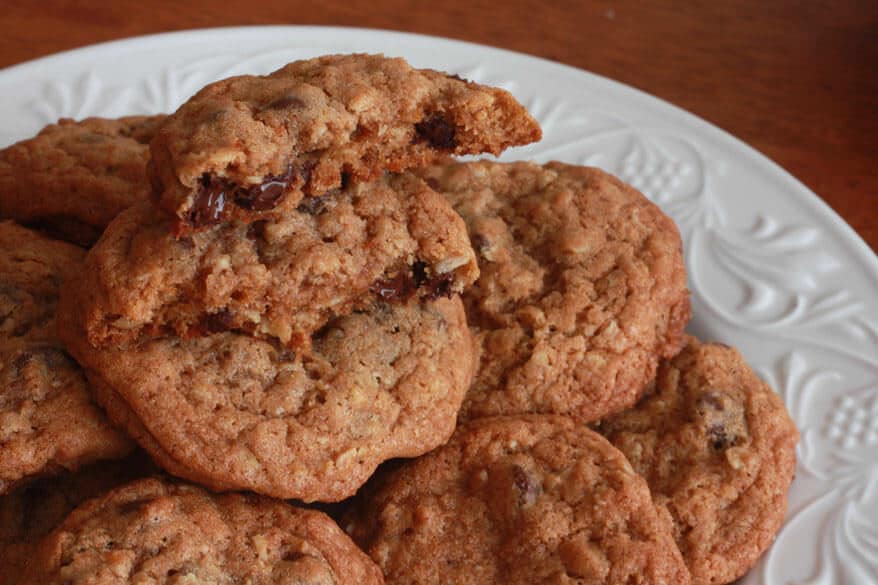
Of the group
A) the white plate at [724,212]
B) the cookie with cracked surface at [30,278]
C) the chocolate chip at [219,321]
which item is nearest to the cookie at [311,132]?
the chocolate chip at [219,321]

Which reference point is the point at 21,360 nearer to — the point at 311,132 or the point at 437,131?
the point at 311,132

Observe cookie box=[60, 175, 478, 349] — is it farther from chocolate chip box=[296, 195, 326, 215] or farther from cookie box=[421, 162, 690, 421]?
cookie box=[421, 162, 690, 421]

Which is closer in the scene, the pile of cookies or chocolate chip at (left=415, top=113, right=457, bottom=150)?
the pile of cookies

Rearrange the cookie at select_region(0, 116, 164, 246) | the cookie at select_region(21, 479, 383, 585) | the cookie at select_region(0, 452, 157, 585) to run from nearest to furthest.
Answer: the cookie at select_region(21, 479, 383, 585) → the cookie at select_region(0, 452, 157, 585) → the cookie at select_region(0, 116, 164, 246)

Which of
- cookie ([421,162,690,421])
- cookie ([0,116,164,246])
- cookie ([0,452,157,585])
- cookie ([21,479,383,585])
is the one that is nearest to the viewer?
cookie ([21,479,383,585])

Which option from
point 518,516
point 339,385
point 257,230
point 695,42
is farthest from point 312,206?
point 695,42

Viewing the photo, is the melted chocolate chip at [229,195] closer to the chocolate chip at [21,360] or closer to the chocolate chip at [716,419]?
the chocolate chip at [21,360]

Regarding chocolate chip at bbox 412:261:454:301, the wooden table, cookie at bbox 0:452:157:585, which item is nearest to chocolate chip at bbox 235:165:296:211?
chocolate chip at bbox 412:261:454:301
